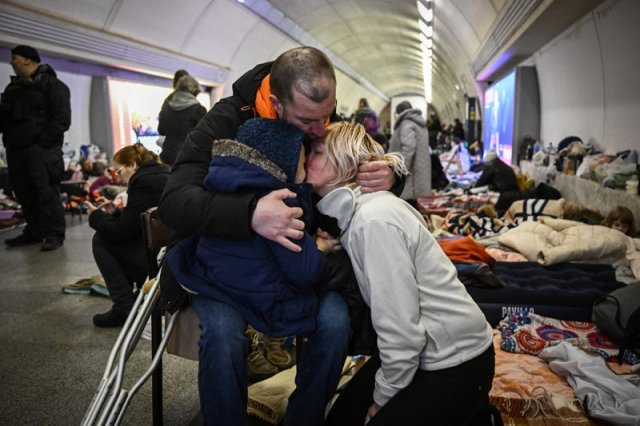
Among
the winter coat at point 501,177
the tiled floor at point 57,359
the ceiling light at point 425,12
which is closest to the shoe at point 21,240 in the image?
the tiled floor at point 57,359

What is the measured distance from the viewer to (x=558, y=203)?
5.81 metres

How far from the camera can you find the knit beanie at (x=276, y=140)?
72.6 inches

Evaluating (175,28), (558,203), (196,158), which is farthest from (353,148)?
(175,28)

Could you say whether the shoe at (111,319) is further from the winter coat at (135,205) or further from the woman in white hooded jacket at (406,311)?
the woman in white hooded jacket at (406,311)

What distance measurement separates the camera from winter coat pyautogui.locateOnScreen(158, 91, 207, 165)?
223 inches

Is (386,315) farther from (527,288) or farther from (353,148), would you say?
(527,288)

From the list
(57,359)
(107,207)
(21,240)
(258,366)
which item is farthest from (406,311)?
(21,240)

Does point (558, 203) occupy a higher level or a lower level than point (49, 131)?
lower

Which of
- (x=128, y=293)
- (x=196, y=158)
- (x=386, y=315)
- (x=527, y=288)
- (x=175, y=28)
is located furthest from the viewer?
(x=175, y=28)

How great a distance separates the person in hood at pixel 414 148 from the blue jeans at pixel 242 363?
441 cm

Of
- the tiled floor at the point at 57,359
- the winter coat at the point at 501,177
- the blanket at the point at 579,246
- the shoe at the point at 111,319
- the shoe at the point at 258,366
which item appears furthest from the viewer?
the winter coat at the point at 501,177

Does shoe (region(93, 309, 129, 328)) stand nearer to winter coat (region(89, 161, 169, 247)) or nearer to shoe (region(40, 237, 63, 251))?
winter coat (region(89, 161, 169, 247))

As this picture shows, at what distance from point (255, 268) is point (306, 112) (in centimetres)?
59

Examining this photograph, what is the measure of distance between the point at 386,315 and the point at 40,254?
5422mm
